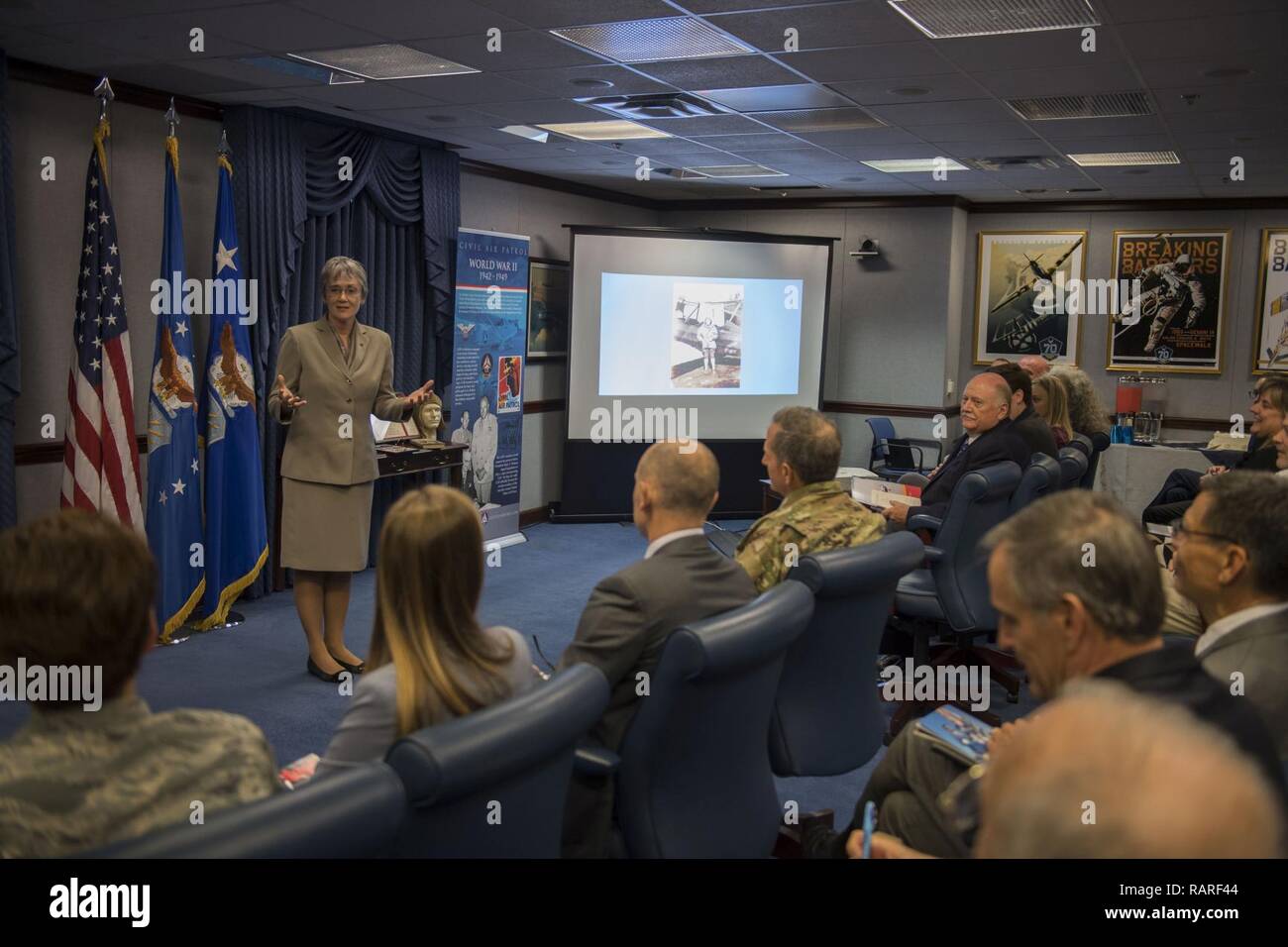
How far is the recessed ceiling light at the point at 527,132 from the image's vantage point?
6404mm

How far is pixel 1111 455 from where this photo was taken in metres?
8.27

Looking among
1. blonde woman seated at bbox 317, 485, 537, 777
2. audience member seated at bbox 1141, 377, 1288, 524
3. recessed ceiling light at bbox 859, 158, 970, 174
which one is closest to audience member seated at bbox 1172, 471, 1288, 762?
blonde woman seated at bbox 317, 485, 537, 777

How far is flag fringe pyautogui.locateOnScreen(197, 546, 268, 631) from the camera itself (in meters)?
5.45

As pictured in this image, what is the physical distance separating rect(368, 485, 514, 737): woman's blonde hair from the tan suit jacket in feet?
9.15

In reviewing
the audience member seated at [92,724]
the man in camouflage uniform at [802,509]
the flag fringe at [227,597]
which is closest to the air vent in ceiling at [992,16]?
the man in camouflage uniform at [802,509]

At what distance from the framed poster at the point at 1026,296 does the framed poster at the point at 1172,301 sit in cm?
36

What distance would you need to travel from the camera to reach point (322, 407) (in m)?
4.56

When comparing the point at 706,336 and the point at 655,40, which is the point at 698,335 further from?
the point at 655,40

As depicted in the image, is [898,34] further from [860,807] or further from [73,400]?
[73,400]

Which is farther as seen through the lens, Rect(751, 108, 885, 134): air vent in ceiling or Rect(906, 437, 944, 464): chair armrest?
Rect(906, 437, 944, 464): chair armrest

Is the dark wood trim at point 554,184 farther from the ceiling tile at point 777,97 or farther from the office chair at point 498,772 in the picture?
the office chair at point 498,772

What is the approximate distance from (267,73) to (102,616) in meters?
4.18

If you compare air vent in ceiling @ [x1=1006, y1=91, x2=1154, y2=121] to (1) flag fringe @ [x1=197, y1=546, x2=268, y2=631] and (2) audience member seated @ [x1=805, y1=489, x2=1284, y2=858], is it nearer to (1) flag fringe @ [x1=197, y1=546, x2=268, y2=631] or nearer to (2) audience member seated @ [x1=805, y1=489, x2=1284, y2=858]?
(2) audience member seated @ [x1=805, y1=489, x2=1284, y2=858]

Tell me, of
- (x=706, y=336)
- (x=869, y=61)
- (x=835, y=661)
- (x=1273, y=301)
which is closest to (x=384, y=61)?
(x=869, y=61)
